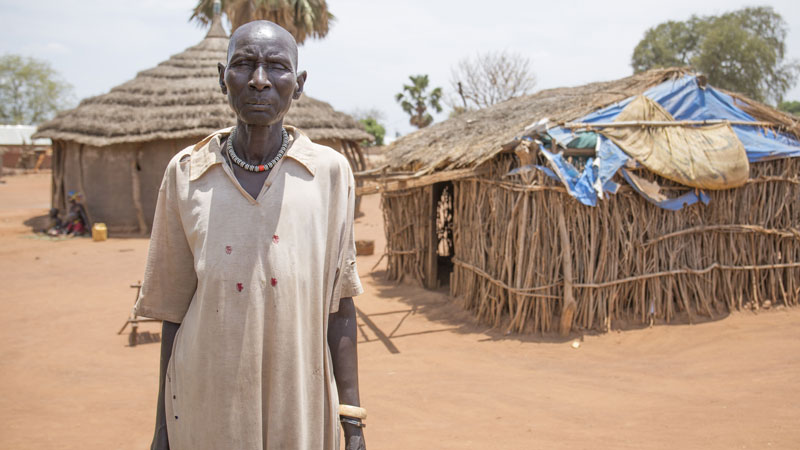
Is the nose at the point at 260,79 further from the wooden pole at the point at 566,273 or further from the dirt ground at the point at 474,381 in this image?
the wooden pole at the point at 566,273

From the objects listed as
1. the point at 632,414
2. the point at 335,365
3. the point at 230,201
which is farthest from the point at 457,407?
the point at 230,201

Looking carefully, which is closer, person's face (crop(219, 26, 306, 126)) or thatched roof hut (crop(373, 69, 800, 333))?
person's face (crop(219, 26, 306, 126))

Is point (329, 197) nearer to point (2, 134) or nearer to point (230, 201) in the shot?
point (230, 201)

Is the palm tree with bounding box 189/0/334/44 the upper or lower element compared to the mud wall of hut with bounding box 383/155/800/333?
upper

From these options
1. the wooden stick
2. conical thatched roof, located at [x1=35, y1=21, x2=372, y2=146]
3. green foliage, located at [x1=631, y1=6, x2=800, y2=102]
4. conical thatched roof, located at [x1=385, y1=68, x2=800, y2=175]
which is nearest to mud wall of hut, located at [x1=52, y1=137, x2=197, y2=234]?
conical thatched roof, located at [x1=35, y1=21, x2=372, y2=146]

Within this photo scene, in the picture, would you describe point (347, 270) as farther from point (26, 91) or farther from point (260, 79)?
point (26, 91)

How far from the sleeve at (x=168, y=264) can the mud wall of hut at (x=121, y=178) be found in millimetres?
13030

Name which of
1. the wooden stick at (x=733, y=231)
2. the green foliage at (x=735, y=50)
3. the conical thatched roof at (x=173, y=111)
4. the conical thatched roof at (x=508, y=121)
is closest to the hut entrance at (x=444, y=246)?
the conical thatched roof at (x=508, y=121)

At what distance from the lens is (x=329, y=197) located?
5.01ft

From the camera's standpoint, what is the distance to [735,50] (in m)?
26.8

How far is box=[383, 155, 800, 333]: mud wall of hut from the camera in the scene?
6.52m

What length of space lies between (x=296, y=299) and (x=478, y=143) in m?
6.40

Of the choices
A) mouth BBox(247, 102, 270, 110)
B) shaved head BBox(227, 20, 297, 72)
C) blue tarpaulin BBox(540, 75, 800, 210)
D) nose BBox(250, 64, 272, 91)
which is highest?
blue tarpaulin BBox(540, 75, 800, 210)

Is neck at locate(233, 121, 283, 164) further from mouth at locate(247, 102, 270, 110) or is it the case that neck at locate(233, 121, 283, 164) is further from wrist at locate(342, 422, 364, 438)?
wrist at locate(342, 422, 364, 438)
